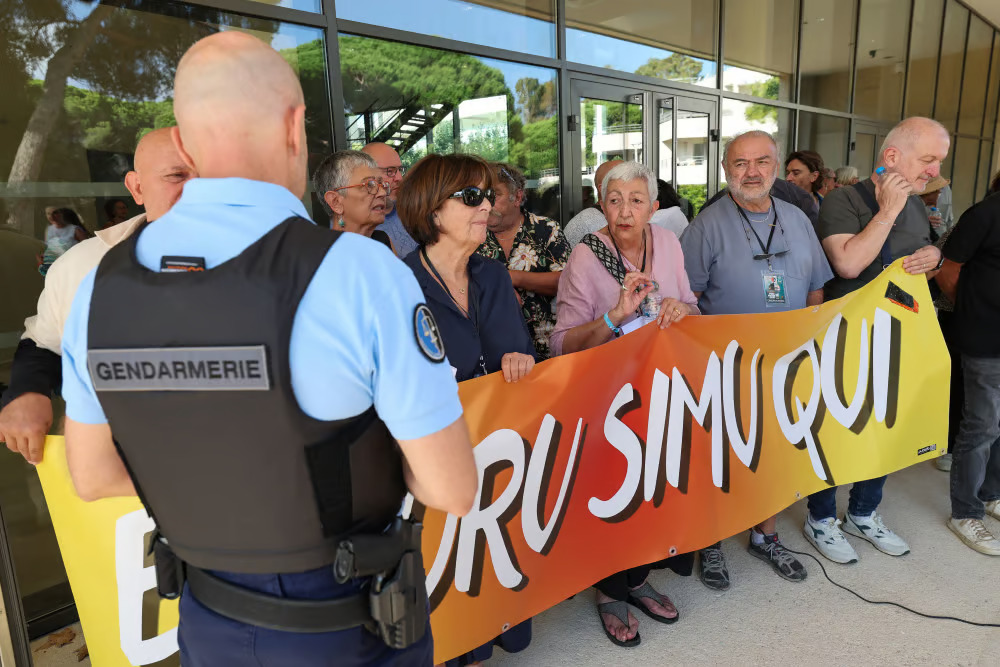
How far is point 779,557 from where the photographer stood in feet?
8.96

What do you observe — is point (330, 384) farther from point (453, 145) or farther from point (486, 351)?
point (453, 145)

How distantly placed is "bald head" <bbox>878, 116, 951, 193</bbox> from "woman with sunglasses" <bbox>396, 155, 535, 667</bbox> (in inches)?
76.8

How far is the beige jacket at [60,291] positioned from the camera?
1664 millimetres

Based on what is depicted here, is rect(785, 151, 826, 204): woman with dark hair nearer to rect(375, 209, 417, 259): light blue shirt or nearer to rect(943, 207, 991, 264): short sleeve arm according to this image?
rect(943, 207, 991, 264): short sleeve arm

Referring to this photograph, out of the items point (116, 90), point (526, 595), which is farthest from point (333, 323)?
point (116, 90)

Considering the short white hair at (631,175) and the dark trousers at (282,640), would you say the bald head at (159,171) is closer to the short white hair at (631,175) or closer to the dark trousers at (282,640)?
the dark trousers at (282,640)

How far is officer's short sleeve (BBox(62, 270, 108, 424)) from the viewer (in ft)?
3.02

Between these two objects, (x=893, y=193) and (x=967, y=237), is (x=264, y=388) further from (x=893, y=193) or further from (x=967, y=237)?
(x=967, y=237)

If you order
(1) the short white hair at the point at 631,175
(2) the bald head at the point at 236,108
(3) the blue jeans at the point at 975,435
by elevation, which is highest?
(2) the bald head at the point at 236,108

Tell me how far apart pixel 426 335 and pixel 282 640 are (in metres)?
0.51

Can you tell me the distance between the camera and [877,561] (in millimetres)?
2811

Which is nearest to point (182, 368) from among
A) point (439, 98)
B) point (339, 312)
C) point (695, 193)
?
point (339, 312)

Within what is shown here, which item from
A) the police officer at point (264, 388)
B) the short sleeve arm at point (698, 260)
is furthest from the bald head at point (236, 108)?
the short sleeve arm at point (698, 260)

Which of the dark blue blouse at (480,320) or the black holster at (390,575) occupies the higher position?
the dark blue blouse at (480,320)
